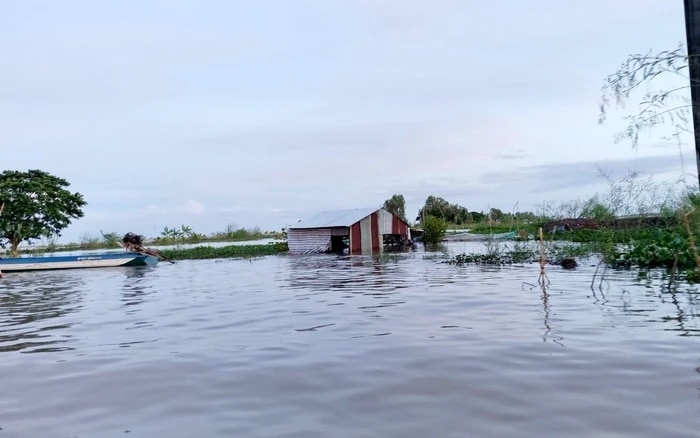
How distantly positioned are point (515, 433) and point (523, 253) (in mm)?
14471

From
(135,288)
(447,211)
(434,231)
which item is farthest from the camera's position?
(447,211)

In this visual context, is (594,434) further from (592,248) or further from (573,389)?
(592,248)

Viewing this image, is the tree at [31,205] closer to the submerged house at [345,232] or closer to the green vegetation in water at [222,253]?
the green vegetation in water at [222,253]

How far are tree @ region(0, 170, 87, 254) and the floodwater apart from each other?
19995 mm

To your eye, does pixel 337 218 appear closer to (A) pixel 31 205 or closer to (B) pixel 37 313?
(A) pixel 31 205

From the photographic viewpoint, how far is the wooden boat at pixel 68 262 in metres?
22.5

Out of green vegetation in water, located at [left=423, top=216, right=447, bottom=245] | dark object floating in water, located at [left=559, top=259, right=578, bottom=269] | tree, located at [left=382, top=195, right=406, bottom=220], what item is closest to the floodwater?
dark object floating in water, located at [left=559, top=259, right=578, bottom=269]

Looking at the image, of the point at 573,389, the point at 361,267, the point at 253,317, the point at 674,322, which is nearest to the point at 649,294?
the point at 674,322

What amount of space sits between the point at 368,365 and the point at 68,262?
20839 millimetres

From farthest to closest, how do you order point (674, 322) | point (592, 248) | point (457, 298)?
point (592, 248) < point (457, 298) < point (674, 322)

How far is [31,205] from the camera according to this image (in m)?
28.7

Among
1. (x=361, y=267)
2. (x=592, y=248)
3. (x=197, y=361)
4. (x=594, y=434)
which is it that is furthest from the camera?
(x=361, y=267)

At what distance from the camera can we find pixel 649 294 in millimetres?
9516

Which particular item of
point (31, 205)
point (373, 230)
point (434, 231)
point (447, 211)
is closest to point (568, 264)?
point (373, 230)
